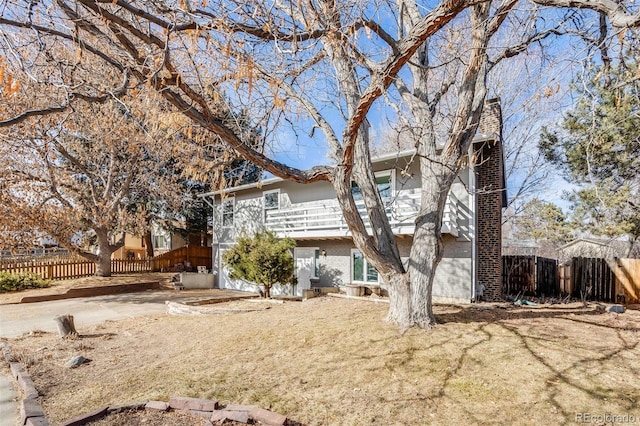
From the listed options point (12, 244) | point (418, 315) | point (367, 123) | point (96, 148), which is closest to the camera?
point (418, 315)

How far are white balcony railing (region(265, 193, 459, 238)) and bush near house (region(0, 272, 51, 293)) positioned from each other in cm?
1065

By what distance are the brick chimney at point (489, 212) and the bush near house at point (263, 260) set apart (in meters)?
6.05

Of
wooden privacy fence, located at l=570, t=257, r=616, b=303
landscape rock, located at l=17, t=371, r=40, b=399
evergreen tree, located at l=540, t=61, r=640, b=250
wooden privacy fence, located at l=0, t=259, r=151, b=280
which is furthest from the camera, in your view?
wooden privacy fence, located at l=0, t=259, r=151, b=280

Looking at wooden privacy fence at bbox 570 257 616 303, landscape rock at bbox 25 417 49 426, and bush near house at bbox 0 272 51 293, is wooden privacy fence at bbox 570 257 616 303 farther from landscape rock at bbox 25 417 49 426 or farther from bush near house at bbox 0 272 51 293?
bush near house at bbox 0 272 51 293

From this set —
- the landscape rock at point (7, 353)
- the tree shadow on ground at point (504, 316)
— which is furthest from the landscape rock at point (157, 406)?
the tree shadow on ground at point (504, 316)

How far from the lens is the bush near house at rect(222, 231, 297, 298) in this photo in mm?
11359

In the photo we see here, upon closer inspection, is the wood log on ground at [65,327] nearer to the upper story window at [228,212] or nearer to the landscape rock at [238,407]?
the landscape rock at [238,407]

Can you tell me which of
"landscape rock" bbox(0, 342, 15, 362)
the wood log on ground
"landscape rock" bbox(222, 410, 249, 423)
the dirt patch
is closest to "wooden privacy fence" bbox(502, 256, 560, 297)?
"landscape rock" bbox(222, 410, 249, 423)

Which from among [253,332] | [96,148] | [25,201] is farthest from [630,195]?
[25,201]

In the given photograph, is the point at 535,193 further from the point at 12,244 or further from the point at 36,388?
the point at 12,244

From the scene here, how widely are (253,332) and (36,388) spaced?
3.29 meters

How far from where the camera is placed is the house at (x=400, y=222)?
415 inches

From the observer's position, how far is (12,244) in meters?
13.5

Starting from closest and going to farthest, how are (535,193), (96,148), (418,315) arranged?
1. (418,315)
2. (96,148)
3. (535,193)
